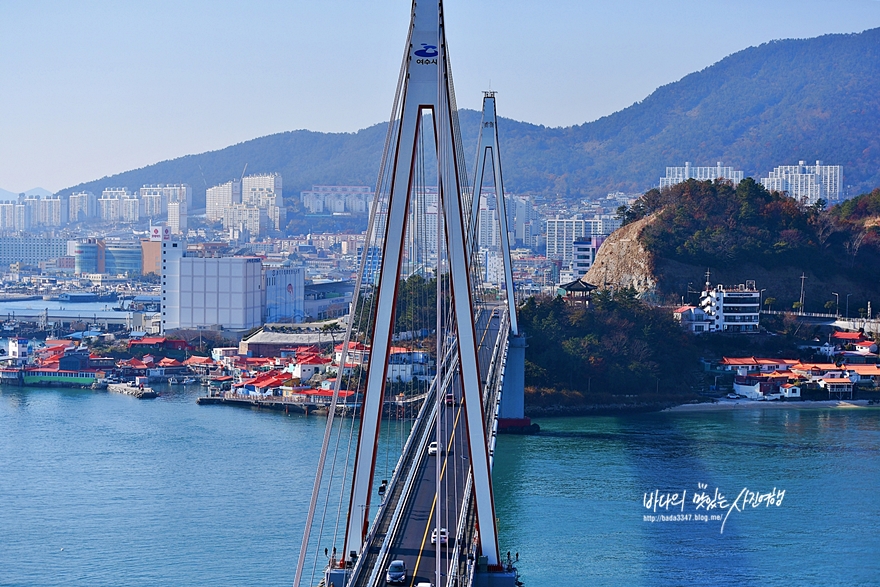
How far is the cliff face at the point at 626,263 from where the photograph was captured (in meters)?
13.2

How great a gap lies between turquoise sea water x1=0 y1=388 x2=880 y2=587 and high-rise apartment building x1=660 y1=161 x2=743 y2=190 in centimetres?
2619

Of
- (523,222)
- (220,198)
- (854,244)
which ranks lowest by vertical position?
(854,244)

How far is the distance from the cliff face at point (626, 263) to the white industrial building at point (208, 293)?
368 centimetres

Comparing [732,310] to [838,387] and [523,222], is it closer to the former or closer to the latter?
[838,387]

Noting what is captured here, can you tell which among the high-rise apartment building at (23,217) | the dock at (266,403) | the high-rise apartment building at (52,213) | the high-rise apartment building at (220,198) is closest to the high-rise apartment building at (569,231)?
the high-rise apartment building at (220,198)

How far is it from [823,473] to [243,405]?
4.49 m

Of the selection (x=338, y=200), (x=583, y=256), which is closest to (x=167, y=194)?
(x=338, y=200)

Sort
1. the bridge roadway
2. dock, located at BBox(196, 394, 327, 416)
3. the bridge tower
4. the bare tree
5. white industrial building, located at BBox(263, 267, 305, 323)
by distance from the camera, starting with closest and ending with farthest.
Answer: the bridge roadway < the bridge tower < dock, located at BBox(196, 394, 327, 416) < the bare tree < white industrial building, located at BBox(263, 267, 305, 323)

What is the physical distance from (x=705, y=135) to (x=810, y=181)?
7.97 metres

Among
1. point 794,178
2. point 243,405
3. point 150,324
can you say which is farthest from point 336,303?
point 794,178

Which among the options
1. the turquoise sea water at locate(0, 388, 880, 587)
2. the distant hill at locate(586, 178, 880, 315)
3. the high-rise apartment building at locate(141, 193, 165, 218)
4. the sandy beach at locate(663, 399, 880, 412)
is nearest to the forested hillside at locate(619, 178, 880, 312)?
the distant hill at locate(586, 178, 880, 315)

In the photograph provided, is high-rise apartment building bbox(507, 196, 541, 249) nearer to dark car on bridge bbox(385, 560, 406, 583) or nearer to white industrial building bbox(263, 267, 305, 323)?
white industrial building bbox(263, 267, 305, 323)

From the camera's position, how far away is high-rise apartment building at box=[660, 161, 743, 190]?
35.1 meters

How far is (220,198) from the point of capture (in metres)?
39.1
